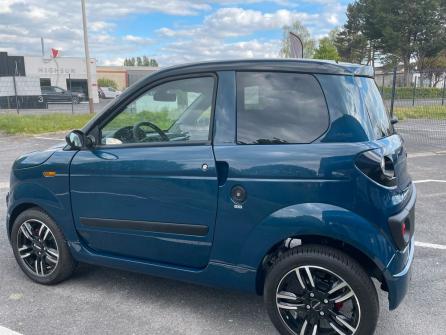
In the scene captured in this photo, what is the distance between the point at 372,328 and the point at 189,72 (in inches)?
80.6

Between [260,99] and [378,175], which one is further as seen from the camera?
[260,99]

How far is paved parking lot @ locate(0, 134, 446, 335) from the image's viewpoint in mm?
2914

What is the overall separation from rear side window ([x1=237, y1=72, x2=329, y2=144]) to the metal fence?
874cm

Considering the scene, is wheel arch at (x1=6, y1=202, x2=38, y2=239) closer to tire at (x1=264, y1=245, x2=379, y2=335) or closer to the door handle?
the door handle

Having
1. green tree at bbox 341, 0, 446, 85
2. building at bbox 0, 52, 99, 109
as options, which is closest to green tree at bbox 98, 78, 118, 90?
building at bbox 0, 52, 99, 109

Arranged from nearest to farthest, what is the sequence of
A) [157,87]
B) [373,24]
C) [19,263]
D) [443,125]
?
[157,87] → [19,263] → [443,125] → [373,24]

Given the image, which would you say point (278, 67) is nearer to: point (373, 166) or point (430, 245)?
point (373, 166)

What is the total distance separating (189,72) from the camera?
2.96m

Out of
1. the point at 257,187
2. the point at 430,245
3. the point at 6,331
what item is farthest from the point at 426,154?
the point at 6,331

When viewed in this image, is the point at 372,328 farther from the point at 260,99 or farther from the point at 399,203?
the point at 260,99

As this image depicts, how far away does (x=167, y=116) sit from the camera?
10.5 feet

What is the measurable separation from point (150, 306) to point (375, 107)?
219 centimetres

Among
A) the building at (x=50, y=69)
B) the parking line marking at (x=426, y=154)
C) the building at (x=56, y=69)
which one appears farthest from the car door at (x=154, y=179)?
the building at (x=56, y=69)

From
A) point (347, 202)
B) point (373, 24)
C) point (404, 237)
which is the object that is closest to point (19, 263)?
point (347, 202)
